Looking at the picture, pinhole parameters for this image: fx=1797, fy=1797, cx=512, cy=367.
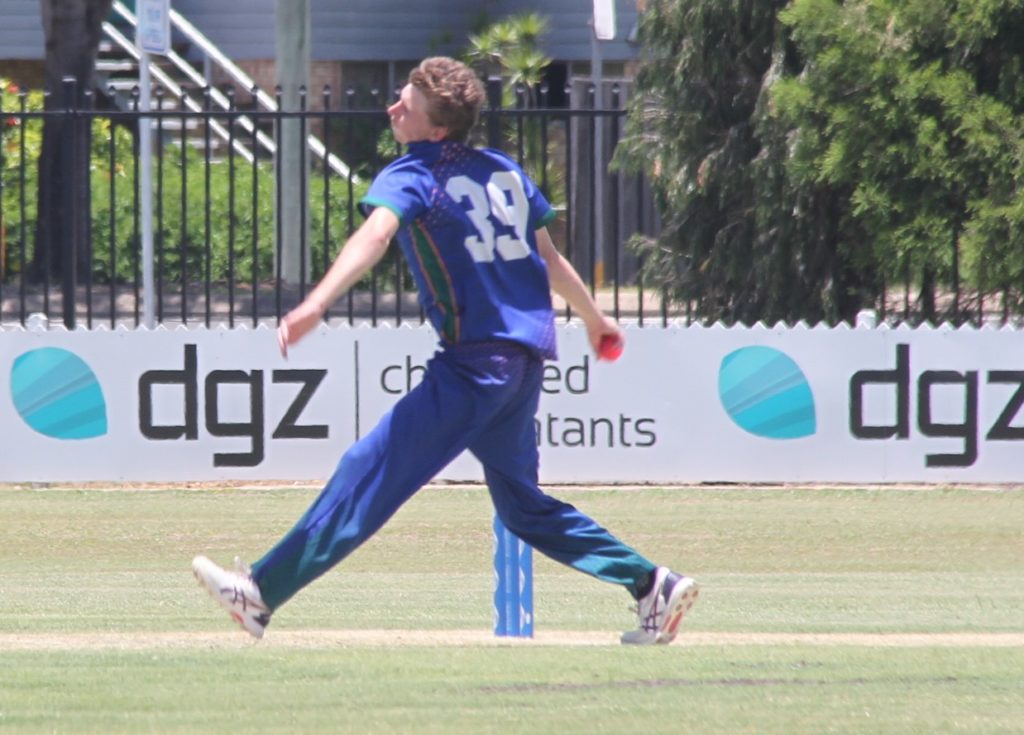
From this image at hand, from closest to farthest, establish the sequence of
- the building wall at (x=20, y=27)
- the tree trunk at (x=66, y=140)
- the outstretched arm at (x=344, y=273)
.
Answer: the outstretched arm at (x=344, y=273), the tree trunk at (x=66, y=140), the building wall at (x=20, y=27)

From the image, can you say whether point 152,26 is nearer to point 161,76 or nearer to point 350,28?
point 161,76

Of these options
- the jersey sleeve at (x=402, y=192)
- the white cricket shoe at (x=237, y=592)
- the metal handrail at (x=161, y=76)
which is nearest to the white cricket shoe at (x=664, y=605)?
the white cricket shoe at (x=237, y=592)

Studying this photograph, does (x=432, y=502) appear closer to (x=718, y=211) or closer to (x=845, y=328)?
(x=845, y=328)

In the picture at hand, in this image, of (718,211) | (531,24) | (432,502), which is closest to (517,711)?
(432,502)

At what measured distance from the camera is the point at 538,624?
6.70m

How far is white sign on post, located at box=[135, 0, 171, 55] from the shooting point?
12.6 meters

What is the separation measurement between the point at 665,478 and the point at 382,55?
1860 centimetres

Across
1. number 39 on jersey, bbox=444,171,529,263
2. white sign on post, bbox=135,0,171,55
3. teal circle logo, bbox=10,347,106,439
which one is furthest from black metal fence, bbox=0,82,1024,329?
number 39 on jersey, bbox=444,171,529,263

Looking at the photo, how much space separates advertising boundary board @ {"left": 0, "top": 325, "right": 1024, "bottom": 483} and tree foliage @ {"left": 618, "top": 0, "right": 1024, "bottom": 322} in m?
1.43

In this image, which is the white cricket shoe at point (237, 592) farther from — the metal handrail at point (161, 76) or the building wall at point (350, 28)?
the building wall at point (350, 28)

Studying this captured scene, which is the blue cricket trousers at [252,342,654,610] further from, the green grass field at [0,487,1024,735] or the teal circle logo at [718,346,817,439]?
the teal circle logo at [718,346,817,439]

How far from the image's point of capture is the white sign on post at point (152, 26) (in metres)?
12.6

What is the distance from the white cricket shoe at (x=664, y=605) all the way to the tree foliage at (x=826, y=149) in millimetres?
7265

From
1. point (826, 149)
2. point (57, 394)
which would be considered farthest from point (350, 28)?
point (57, 394)
